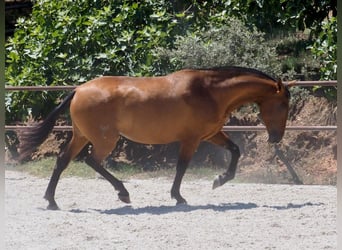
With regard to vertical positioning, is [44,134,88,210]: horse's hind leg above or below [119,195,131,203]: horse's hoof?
above

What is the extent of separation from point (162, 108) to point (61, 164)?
0.98 meters

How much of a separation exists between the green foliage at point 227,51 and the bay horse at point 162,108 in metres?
2.25

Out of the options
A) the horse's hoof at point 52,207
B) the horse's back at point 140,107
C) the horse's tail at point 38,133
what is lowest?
the horse's hoof at point 52,207

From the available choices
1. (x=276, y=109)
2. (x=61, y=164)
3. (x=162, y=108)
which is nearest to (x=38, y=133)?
(x=61, y=164)

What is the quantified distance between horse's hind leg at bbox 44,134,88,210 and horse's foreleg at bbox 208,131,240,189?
116 cm

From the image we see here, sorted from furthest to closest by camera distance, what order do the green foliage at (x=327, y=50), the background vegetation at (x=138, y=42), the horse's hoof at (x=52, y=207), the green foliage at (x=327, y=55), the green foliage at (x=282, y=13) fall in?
the background vegetation at (x=138, y=42) → the green foliage at (x=327, y=55) → the green foliage at (x=327, y=50) → the horse's hoof at (x=52, y=207) → the green foliage at (x=282, y=13)

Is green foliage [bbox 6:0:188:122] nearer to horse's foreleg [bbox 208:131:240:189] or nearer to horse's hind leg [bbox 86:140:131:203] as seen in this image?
horse's foreleg [bbox 208:131:240:189]

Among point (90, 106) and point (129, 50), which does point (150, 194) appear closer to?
point (90, 106)

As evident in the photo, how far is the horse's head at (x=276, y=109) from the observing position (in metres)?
6.66

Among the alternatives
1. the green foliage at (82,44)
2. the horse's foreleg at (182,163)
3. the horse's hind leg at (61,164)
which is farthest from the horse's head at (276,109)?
the green foliage at (82,44)

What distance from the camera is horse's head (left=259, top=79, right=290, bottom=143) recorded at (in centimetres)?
666

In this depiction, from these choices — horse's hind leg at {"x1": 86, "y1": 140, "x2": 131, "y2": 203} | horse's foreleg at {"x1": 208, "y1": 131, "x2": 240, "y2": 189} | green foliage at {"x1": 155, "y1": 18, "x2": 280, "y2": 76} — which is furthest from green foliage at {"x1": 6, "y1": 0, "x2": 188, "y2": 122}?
horse's hind leg at {"x1": 86, "y1": 140, "x2": 131, "y2": 203}

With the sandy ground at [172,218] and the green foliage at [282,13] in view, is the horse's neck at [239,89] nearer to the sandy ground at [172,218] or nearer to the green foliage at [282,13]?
the green foliage at [282,13]

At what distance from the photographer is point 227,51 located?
29.2 ft
